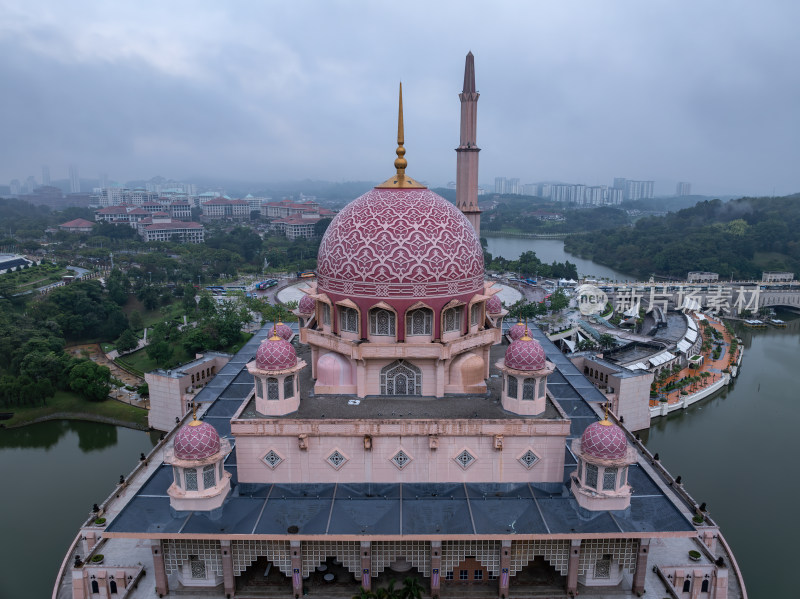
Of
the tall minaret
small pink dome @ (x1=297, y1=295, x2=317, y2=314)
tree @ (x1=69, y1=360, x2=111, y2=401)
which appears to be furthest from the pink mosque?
tree @ (x1=69, y1=360, x2=111, y2=401)

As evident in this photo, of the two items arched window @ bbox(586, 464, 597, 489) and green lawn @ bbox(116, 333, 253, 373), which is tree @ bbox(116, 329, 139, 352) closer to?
green lawn @ bbox(116, 333, 253, 373)

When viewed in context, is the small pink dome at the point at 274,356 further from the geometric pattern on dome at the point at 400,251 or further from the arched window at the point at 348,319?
the geometric pattern on dome at the point at 400,251

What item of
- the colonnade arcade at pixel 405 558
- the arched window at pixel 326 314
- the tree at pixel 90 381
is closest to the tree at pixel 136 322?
the tree at pixel 90 381

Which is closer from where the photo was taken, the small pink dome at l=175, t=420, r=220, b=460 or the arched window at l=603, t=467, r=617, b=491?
the small pink dome at l=175, t=420, r=220, b=460

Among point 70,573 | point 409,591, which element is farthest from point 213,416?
point 409,591

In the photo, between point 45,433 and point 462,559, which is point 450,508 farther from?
point 45,433

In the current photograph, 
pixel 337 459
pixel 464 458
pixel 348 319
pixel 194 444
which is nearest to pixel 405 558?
pixel 464 458

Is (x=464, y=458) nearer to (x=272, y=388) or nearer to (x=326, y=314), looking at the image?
(x=272, y=388)
